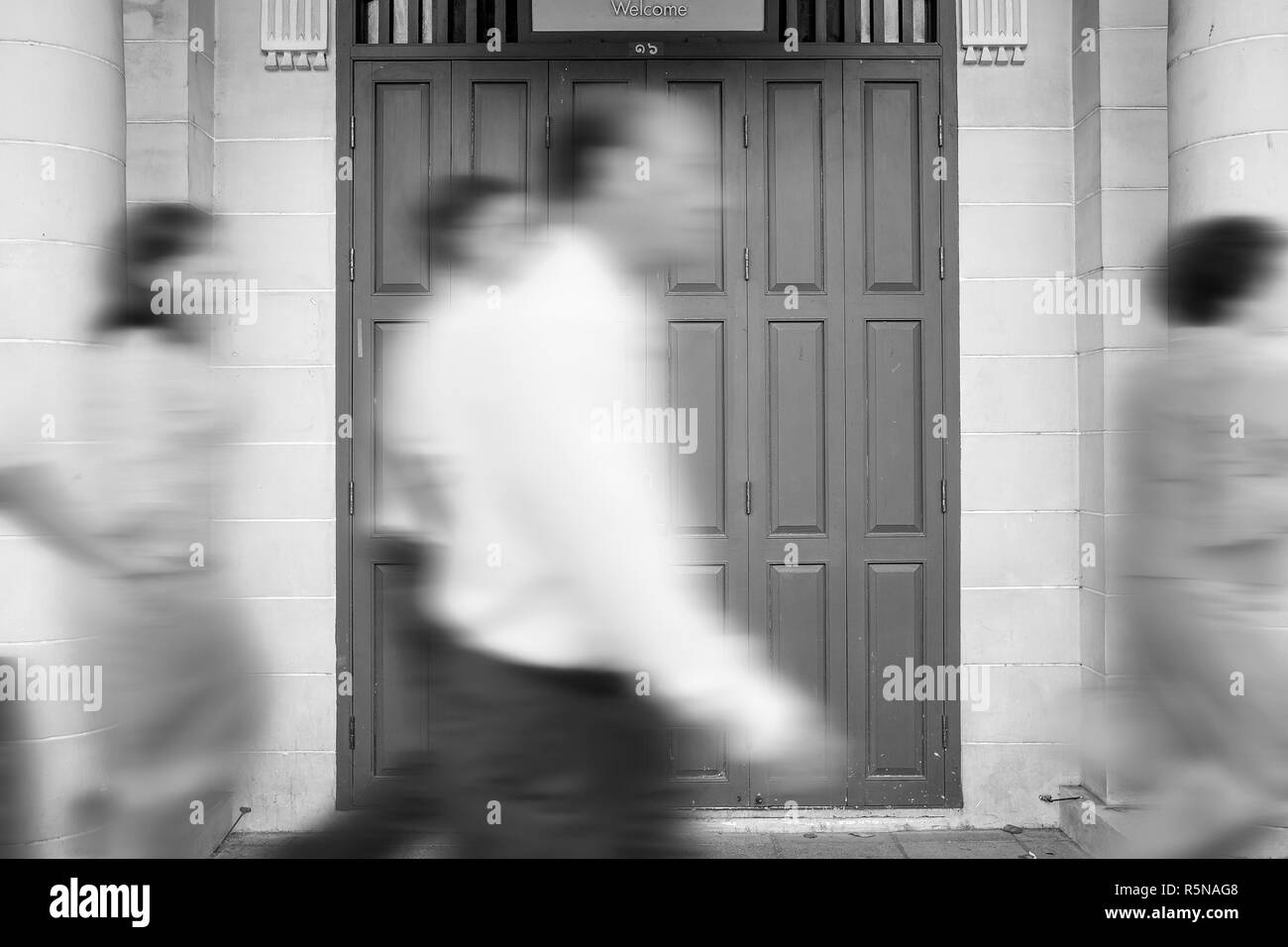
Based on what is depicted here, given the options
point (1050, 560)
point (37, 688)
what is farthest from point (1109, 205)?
point (37, 688)

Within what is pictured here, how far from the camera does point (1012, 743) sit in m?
3.68

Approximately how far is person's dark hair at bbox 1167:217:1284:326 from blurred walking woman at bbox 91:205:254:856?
3029mm

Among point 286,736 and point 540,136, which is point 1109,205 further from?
point 286,736

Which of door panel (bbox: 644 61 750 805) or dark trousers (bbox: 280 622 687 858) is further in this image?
door panel (bbox: 644 61 750 805)

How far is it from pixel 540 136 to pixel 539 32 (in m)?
0.40

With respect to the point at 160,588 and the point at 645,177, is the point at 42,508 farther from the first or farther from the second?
the point at 645,177

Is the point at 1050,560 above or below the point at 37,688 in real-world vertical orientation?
above

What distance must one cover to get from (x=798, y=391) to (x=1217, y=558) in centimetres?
155

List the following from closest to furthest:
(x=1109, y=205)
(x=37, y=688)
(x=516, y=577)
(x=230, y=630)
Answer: (x=516, y=577) < (x=37, y=688) < (x=230, y=630) < (x=1109, y=205)

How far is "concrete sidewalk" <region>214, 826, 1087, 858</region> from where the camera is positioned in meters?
3.44

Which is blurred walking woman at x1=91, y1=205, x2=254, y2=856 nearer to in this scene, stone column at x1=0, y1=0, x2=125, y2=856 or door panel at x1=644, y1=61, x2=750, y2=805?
stone column at x1=0, y1=0, x2=125, y2=856

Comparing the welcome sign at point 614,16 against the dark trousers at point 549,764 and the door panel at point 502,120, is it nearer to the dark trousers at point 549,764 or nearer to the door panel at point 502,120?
the door panel at point 502,120

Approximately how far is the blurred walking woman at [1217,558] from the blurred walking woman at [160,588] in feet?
9.18

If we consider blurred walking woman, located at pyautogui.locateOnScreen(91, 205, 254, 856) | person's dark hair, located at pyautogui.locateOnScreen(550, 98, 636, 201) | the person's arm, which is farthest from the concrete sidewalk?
person's dark hair, located at pyautogui.locateOnScreen(550, 98, 636, 201)
